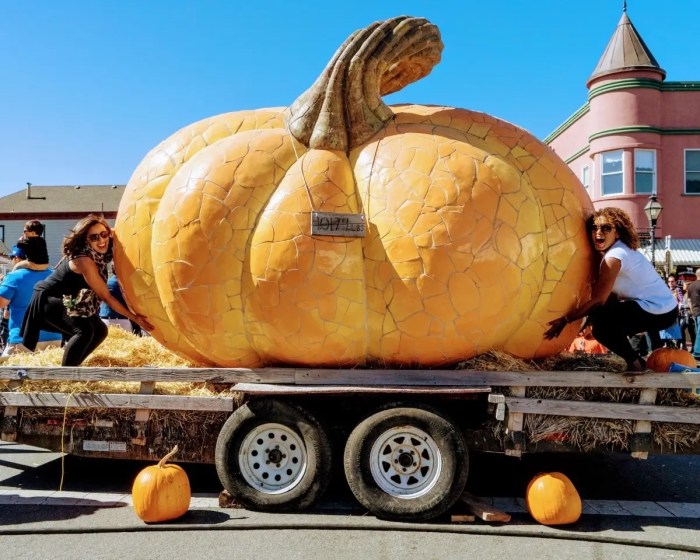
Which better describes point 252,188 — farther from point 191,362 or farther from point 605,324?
point 605,324

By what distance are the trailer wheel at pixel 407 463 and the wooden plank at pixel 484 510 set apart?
7.7 inches

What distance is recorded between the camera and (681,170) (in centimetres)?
2055

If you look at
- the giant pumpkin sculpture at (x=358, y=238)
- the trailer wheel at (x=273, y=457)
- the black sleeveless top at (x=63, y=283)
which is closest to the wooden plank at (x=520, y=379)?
the giant pumpkin sculpture at (x=358, y=238)

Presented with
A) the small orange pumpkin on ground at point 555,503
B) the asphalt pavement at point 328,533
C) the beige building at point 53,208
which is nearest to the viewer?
the asphalt pavement at point 328,533

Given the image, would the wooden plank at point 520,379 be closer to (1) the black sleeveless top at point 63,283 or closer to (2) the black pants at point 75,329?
(2) the black pants at point 75,329

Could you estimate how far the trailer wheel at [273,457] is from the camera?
432 cm

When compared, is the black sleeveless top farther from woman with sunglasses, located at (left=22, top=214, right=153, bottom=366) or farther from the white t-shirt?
the white t-shirt

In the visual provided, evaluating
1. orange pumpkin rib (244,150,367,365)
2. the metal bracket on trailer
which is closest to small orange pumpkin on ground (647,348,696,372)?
the metal bracket on trailer

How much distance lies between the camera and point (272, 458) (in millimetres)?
4445

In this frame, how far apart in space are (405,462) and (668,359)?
2.32m

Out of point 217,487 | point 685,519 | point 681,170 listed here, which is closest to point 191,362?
point 217,487

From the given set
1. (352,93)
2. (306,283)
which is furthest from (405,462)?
(352,93)

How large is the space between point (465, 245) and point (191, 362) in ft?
8.61

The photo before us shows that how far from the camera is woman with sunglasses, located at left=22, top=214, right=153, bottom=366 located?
5.04 metres
